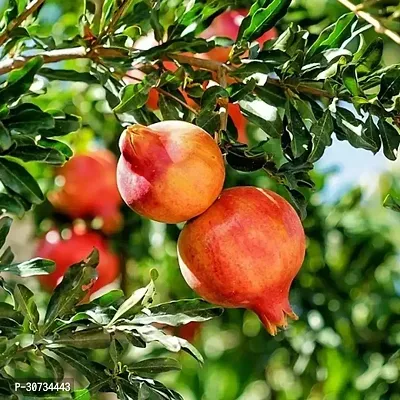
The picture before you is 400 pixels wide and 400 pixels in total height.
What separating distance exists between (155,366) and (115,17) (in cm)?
31

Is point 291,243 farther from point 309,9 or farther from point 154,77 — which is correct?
point 309,9

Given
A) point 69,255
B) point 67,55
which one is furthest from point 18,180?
point 69,255

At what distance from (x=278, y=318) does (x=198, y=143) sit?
15 centimetres

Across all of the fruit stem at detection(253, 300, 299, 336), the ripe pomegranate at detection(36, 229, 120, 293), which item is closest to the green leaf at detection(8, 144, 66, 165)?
the fruit stem at detection(253, 300, 299, 336)

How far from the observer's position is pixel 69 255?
1.21 meters

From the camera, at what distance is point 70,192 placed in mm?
1310

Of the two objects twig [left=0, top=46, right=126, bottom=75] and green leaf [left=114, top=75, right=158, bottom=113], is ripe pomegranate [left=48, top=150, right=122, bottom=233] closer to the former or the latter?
twig [left=0, top=46, right=126, bottom=75]

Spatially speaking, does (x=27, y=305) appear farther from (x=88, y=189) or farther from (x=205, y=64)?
(x=88, y=189)

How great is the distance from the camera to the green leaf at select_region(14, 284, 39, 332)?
2.16 feet

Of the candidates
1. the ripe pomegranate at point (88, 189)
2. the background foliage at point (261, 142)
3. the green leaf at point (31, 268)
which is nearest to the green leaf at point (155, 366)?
the background foliage at point (261, 142)

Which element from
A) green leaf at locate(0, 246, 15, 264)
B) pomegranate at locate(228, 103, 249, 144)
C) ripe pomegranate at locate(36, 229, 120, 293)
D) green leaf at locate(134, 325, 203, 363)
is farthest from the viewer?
ripe pomegranate at locate(36, 229, 120, 293)

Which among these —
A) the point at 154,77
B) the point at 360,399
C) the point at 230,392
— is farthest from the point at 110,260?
the point at 154,77

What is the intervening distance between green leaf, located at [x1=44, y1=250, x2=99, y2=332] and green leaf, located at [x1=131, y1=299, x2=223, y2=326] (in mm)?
73

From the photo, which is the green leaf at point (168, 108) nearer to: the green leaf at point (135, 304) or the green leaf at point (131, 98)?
the green leaf at point (131, 98)
